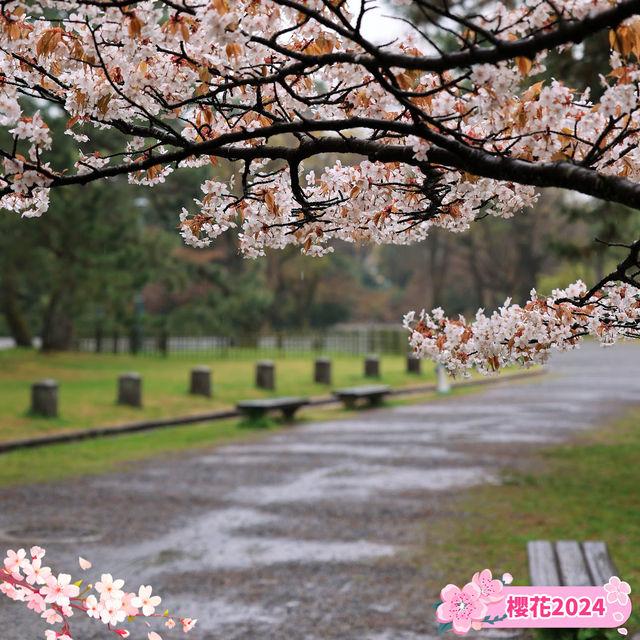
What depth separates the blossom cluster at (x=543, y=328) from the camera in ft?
12.0

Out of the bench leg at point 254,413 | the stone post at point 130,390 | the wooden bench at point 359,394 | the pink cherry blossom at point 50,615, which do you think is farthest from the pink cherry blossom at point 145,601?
the wooden bench at point 359,394

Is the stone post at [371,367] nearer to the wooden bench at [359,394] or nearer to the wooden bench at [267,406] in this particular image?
the wooden bench at [359,394]

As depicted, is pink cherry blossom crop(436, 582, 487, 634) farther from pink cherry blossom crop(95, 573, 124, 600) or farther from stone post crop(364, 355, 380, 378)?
stone post crop(364, 355, 380, 378)

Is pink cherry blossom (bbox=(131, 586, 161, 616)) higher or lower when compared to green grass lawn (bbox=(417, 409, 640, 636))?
higher

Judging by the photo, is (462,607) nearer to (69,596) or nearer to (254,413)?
(69,596)

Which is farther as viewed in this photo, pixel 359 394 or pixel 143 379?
pixel 143 379

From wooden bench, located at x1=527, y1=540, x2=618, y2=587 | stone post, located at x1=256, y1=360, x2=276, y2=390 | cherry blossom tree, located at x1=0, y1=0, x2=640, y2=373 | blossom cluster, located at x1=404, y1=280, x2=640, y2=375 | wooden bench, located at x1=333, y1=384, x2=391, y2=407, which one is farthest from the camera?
stone post, located at x1=256, y1=360, x2=276, y2=390

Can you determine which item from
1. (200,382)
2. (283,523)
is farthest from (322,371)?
(283,523)

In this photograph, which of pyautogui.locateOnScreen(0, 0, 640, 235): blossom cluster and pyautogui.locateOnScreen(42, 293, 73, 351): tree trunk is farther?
pyautogui.locateOnScreen(42, 293, 73, 351): tree trunk

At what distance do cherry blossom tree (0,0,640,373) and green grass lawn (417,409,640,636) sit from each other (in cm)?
286

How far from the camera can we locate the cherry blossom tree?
7.72 feet

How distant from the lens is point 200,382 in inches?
740

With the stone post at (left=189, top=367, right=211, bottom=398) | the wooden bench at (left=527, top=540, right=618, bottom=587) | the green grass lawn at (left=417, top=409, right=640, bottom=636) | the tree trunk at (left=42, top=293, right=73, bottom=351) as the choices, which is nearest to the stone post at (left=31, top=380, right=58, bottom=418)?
the stone post at (left=189, top=367, right=211, bottom=398)

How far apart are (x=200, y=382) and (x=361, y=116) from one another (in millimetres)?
16019
